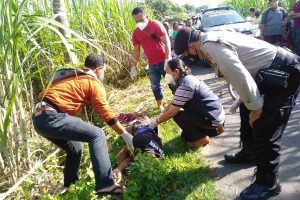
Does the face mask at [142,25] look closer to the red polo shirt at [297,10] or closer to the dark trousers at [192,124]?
the dark trousers at [192,124]

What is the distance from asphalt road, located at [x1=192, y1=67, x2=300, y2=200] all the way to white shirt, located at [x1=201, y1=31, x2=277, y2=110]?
0.90 m

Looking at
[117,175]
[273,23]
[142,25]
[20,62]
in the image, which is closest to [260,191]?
[117,175]

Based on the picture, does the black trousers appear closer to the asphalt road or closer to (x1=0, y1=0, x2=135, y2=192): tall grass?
the asphalt road

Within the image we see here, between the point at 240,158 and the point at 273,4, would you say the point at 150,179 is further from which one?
the point at 273,4

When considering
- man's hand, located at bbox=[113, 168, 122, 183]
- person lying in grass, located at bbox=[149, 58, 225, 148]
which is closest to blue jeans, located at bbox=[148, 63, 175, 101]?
person lying in grass, located at bbox=[149, 58, 225, 148]

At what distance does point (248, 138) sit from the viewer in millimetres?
3105

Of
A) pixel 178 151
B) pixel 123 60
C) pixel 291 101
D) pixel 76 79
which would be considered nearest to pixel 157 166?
pixel 178 151

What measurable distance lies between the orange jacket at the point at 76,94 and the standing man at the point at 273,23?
222 inches

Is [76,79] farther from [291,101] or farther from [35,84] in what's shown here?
[35,84]

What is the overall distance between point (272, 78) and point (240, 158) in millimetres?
1190

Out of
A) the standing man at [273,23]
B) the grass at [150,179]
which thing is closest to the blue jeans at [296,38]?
the standing man at [273,23]

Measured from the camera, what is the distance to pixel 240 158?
3270 millimetres

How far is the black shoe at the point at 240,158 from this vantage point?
10.6ft

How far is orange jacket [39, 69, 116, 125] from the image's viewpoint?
2.83m
